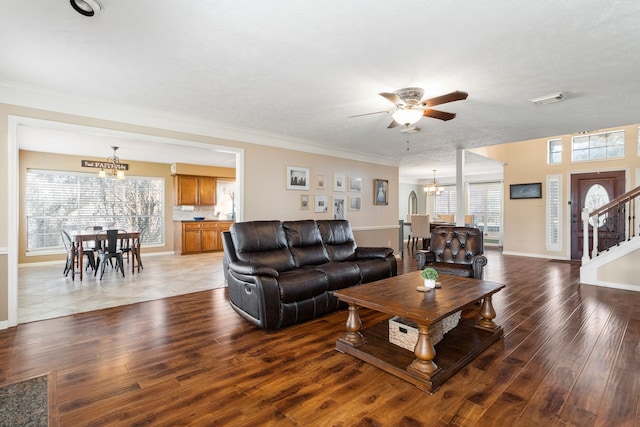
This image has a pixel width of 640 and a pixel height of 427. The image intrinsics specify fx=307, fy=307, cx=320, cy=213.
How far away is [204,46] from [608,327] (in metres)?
4.55

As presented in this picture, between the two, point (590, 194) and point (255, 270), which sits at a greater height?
point (590, 194)

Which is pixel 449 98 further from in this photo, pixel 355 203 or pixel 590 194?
pixel 590 194

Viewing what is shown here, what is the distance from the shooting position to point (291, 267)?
12.6 feet

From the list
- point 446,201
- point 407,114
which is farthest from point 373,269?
point 446,201

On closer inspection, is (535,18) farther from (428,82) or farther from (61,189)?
(61,189)

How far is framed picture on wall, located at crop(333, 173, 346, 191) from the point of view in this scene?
20.6ft

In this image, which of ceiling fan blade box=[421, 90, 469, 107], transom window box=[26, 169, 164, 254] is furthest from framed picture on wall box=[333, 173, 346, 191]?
transom window box=[26, 169, 164, 254]

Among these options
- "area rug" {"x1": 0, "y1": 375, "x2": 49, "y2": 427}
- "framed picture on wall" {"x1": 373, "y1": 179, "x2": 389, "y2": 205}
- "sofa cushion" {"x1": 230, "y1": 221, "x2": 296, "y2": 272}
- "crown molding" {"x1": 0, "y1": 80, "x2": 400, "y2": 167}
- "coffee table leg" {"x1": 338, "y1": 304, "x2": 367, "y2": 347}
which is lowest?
"area rug" {"x1": 0, "y1": 375, "x2": 49, "y2": 427}

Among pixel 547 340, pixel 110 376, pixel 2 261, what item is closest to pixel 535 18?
pixel 547 340

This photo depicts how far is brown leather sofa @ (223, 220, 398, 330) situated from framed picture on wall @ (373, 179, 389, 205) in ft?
8.34

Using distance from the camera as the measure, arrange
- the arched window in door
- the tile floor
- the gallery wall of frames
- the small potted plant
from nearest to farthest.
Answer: the small potted plant → the tile floor → the gallery wall of frames → the arched window in door

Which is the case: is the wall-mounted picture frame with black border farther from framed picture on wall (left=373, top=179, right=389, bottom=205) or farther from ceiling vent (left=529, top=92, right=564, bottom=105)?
ceiling vent (left=529, top=92, right=564, bottom=105)

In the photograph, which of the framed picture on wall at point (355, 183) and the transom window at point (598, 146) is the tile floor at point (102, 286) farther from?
the transom window at point (598, 146)

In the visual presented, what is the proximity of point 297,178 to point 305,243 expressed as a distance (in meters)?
1.77
